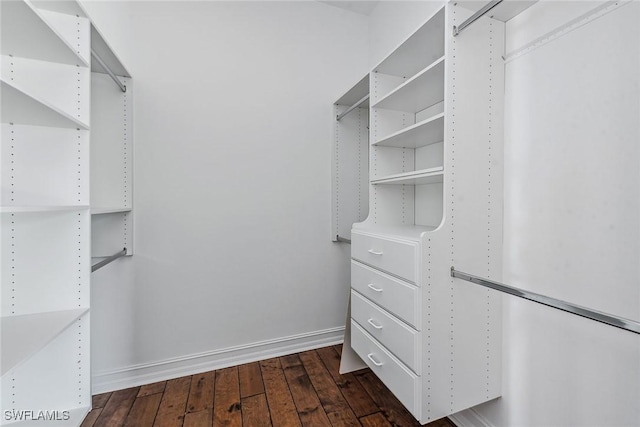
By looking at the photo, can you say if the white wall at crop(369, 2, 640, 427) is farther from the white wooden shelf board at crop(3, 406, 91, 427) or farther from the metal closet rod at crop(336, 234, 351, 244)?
the white wooden shelf board at crop(3, 406, 91, 427)

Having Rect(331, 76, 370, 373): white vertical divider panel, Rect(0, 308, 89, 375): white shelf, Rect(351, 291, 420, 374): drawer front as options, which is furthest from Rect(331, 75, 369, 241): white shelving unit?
Rect(0, 308, 89, 375): white shelf

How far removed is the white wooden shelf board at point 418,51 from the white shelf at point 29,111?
1.54m

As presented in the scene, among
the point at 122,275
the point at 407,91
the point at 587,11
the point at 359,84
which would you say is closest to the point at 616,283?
the point at 587,11

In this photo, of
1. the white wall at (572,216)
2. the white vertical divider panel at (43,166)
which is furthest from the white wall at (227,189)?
the white wall at (572,216)

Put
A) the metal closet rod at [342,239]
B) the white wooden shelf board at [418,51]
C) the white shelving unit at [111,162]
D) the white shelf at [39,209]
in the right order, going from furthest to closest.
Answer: the metal closet rod at [342,239] < the white shelving unit at [111,162] < the white wooden shelf board at [418,51] < the white shelf at [39,209]

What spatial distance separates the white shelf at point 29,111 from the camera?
92 cm

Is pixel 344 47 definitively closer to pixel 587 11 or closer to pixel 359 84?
pixel 359 84

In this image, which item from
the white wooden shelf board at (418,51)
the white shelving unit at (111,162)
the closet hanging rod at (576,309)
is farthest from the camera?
the white shelving unit at (111,162)

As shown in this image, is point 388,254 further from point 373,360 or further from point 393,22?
point 393,22

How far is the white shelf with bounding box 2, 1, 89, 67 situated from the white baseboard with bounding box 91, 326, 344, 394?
180 centimetres

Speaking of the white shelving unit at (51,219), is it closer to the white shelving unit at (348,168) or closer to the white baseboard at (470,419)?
the white shelving unit at (348,168)

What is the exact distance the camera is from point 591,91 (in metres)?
0.99

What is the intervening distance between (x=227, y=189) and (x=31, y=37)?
1.17m

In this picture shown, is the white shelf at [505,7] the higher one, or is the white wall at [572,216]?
the white shelf at [505,7]
